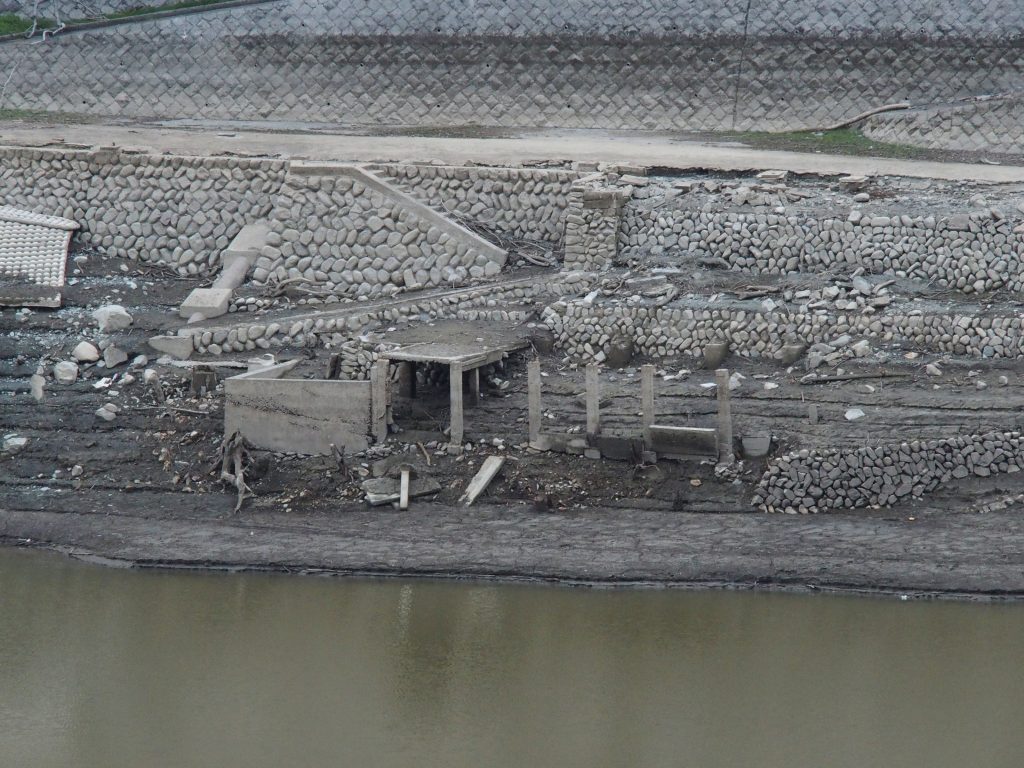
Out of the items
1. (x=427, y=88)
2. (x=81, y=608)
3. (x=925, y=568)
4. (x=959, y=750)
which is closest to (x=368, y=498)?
(x=81, y=608)

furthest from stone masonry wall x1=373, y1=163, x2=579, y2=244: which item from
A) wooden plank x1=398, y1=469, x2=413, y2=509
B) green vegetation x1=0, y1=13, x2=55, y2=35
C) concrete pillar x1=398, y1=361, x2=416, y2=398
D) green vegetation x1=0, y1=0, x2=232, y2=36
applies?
green vegetation x1=0, y1=13, x2=55, y2=35

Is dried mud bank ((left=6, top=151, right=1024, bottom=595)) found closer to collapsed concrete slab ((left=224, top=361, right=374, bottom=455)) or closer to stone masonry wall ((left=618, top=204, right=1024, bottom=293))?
stone masonry wall ((left=618, top=204, right=1024, bottom=293))

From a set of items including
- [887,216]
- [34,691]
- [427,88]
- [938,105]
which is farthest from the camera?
[427,88]

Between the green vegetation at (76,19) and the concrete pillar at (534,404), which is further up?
the green vegetation at (76,19)

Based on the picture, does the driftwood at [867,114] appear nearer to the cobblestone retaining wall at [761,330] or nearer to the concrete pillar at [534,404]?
the cobblestone retaining wall at [761,330]

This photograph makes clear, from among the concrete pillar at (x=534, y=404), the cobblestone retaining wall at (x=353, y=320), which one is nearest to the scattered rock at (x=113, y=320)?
the cobblestone retaining wall at (x=353, y=320)

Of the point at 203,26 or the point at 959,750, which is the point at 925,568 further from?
the point at 203,26

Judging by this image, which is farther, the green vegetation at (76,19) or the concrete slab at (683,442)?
the green vegetation at (76,19)

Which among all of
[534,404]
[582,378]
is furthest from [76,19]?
[534,404]
